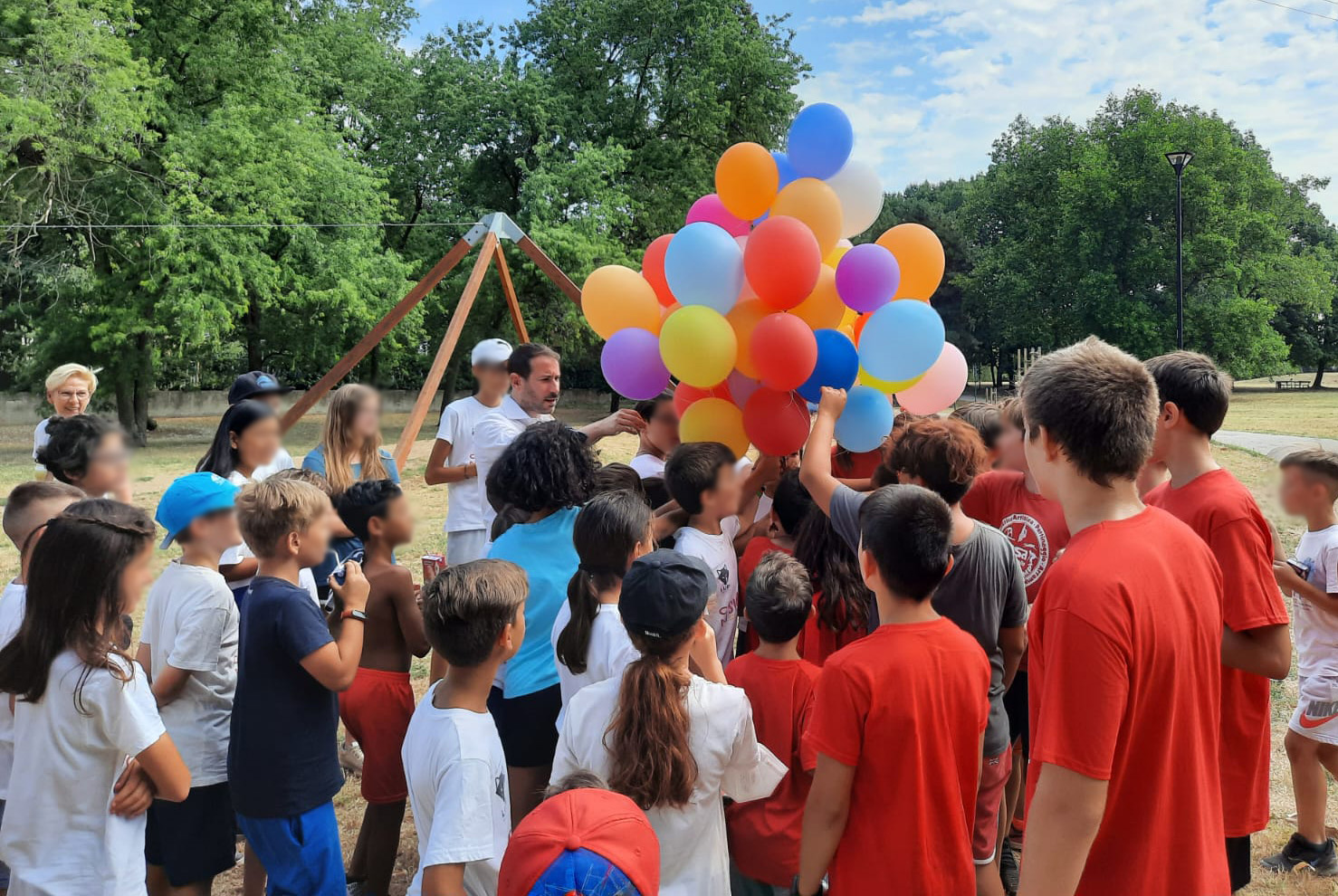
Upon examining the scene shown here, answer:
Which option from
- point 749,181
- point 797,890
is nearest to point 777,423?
point 749,181

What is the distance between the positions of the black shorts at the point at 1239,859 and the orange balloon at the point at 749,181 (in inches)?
109

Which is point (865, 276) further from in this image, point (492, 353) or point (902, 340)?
point (492, 353)

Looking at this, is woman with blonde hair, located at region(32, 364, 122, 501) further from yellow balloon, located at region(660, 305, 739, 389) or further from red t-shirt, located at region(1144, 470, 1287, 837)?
red t-shirt, located at region(1144, 470, 1287, 837)

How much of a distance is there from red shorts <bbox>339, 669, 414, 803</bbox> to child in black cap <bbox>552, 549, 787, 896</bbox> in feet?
3.42

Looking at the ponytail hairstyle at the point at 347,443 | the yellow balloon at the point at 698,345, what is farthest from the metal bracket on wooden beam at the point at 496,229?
the yellow balloon at the point at 698,345

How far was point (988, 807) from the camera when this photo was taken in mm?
2736

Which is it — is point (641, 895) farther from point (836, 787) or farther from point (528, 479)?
point (528, 479)

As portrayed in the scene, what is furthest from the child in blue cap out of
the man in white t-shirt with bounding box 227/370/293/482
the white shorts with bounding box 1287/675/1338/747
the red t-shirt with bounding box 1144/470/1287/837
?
the white shorts with bounding box 1287/675/1338/747

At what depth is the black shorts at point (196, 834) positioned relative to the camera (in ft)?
8.65

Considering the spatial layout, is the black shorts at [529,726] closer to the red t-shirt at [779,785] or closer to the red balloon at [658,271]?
the red t-shirt at [779,785]

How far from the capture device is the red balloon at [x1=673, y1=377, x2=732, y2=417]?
3717 mm

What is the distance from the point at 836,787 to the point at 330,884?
59.5 inches

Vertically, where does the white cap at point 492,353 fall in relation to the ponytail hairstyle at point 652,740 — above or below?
above

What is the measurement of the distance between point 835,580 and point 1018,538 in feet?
2.92
